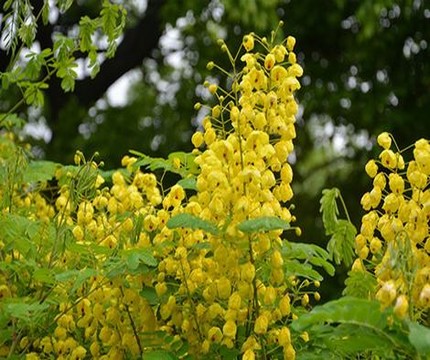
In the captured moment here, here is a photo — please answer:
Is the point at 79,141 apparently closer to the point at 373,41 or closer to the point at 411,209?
the point at 373,41

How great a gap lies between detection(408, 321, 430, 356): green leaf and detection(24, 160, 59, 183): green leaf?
1.93m

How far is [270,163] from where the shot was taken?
2.30 metres

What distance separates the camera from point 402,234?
7.13 feet

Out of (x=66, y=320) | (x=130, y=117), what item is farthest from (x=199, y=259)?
(x=130, y=117)

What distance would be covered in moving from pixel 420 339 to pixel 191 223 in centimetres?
61

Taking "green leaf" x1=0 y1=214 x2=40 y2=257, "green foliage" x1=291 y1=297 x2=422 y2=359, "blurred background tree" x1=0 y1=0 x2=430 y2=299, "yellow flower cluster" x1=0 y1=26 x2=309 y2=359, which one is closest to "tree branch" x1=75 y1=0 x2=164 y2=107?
"blurred background tree" x1=0 y1=0 x2=430 y2=299

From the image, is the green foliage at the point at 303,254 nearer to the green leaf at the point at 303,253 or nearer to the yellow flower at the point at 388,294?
the green leaf at the point at 303,253

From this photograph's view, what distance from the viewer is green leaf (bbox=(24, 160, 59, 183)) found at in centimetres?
348

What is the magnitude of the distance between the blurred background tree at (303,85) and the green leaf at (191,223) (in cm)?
417

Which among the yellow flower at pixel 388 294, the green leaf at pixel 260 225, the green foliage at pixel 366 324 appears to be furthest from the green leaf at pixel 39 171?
the yellow flower at pixel 388 294

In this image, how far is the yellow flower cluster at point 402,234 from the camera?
1957 mm

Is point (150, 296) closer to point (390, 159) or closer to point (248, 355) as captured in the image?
point (248, 355)

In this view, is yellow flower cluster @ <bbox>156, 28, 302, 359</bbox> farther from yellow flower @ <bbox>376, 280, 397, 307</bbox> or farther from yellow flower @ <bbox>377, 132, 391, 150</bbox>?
yellow flower @ <bbox>376, 280, 397, 307</bbox>

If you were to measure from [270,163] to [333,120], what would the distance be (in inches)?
219
